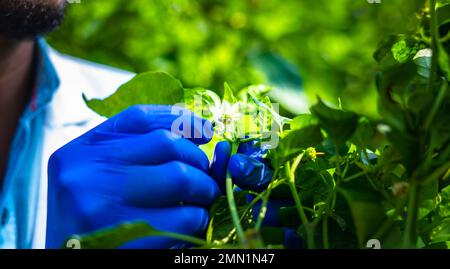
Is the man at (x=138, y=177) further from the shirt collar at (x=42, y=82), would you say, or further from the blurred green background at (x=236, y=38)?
the blurred green background at (x=236, y=38)

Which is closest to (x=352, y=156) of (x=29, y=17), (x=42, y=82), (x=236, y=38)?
(x=29, y=17)

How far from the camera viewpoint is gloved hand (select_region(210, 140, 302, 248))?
0.51m

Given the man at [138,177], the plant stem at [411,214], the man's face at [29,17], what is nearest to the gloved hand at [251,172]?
the man at [138,177]

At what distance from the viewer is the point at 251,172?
0.52 metres

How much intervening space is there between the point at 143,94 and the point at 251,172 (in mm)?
132

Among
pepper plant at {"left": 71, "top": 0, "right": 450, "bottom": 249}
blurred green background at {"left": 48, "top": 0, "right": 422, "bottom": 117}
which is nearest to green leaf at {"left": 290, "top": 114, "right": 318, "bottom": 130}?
pepper plant at {"left": 71, "top": 0, "right": 450, "bottom": 249}

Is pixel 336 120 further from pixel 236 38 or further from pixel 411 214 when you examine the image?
pixel 236 38

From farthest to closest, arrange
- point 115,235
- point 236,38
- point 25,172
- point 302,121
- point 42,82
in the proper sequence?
point 236,38 → point 42,82 → point 25,172 → point 302,121 → point 115,235

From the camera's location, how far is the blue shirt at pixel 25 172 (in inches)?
41.2

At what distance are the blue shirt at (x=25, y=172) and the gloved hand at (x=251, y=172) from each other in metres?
0.58

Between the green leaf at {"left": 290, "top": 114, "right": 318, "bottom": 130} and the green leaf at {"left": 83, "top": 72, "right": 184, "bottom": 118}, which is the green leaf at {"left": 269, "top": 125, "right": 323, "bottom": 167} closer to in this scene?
the green leaf at {"left": 290, "top": 114, "right": 318, "bottom": 130}

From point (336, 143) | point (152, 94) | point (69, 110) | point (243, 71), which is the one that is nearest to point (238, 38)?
point (243, 71)

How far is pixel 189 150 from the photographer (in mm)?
579
